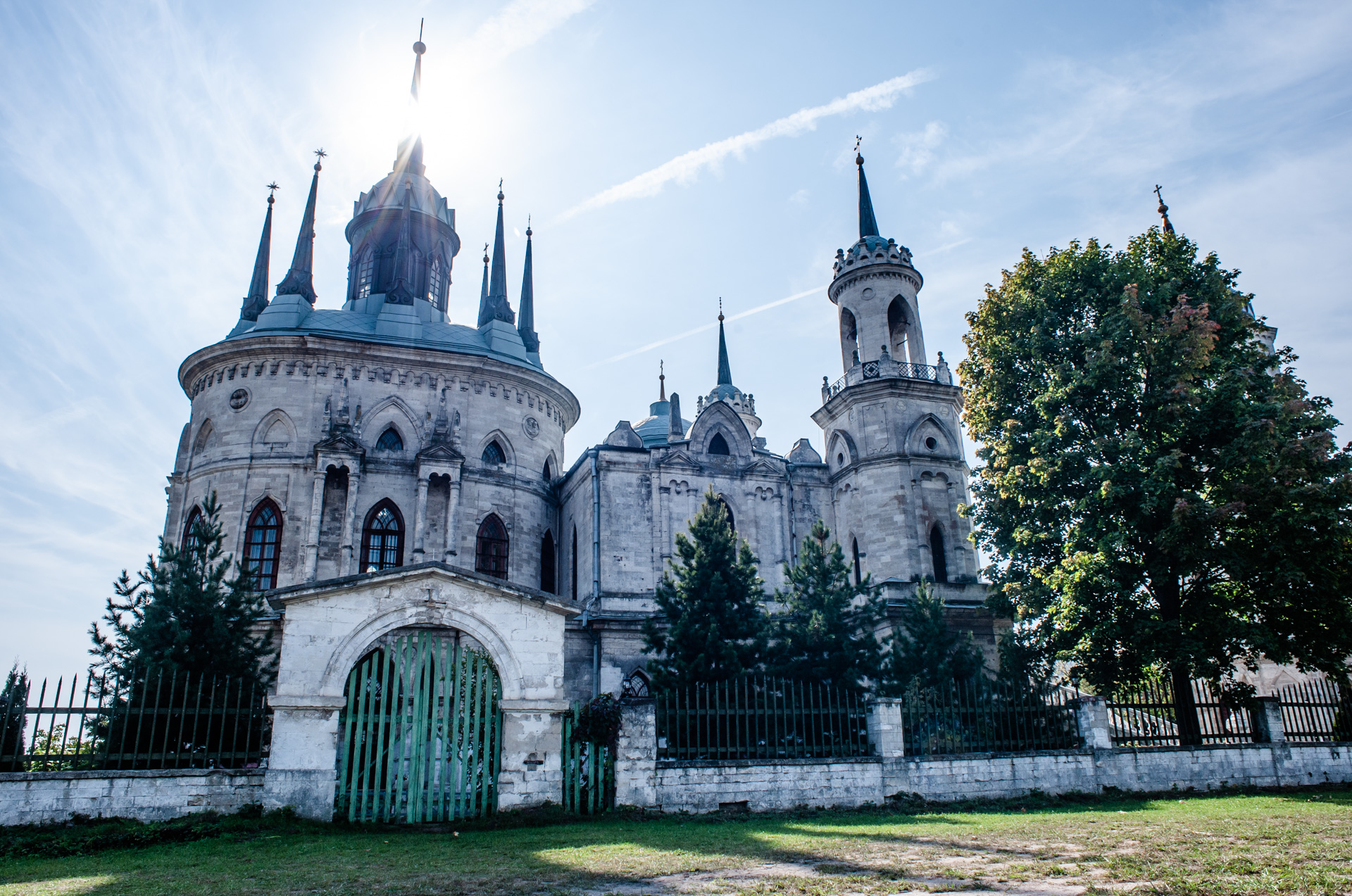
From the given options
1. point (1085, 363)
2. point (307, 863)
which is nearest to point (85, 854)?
point (307, 863)

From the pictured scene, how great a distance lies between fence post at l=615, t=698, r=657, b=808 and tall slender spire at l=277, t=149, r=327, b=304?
20.8 meters

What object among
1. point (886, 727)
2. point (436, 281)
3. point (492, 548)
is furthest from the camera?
point (436, 281)

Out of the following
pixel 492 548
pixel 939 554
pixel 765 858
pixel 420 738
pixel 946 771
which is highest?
pixel 492 548

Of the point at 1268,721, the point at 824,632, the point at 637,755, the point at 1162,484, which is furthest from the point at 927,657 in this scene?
the point at 637,755

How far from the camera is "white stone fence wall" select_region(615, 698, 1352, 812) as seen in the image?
43.5ft

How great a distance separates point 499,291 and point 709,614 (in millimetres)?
17647

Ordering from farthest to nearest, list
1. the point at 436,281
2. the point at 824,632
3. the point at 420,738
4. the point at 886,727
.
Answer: the point at 436,281 < the point at 824,632 < the point at 886,727 < the point at 420,738

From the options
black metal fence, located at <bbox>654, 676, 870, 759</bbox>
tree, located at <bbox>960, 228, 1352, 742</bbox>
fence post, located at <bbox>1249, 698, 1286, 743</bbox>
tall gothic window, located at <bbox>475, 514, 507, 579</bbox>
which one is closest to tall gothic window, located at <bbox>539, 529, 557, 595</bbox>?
tall gothic window, located at <bbox>475, 514, 507, 579</bbox>

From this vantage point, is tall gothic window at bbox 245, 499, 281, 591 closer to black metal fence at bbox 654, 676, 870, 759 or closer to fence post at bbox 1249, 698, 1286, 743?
black metal fence at bbox 654, 676, 870, 759

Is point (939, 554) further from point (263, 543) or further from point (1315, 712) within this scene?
point (263, 543)

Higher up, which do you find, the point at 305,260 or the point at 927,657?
the point at 305,260

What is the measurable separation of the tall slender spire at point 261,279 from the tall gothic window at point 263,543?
735cm

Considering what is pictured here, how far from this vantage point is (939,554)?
25.7 m

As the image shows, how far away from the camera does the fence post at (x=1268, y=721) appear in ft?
56.5
